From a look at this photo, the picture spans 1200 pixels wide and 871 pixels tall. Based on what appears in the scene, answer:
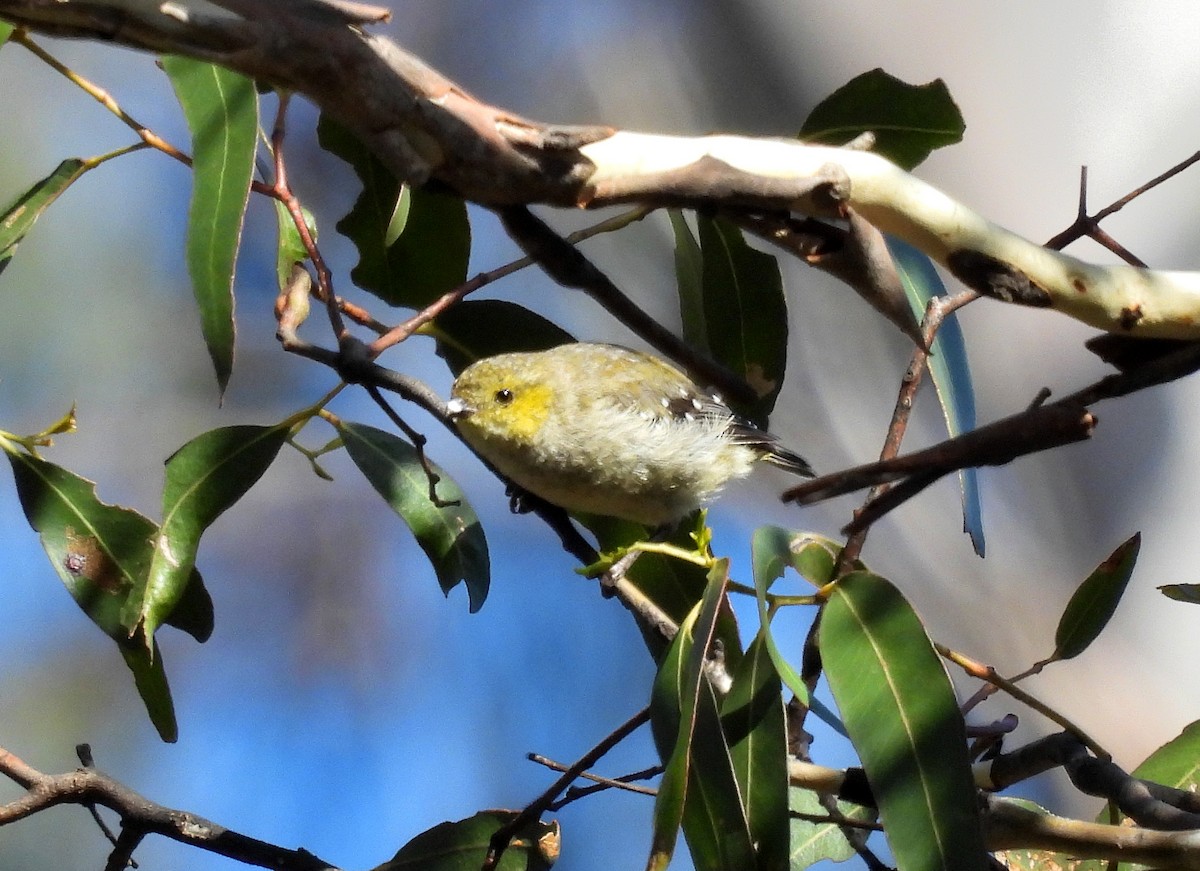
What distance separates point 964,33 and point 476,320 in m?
2.52

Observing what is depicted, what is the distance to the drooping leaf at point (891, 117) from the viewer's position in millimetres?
1288

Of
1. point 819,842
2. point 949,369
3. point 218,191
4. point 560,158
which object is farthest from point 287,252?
point 819,842

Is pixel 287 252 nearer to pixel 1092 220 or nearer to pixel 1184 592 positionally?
pixel 1092 220

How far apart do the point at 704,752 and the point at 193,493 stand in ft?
2.09

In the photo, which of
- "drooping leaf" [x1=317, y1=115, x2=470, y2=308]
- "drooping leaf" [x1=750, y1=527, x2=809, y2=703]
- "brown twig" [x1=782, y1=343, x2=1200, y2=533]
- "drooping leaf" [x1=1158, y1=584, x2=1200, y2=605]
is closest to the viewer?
"brown twig" [x1=782, y1=343, x2=1200, y2=533]

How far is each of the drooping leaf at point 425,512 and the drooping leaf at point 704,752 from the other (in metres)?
0.38

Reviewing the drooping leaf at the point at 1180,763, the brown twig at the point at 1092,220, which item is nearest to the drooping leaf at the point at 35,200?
the brown twig at the point at 1092,220

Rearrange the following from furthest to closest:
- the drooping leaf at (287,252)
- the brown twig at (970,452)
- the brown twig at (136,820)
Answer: the drooping leaf at (287,252) → the brown twig at (136,820) → the brown twig at (970,452)

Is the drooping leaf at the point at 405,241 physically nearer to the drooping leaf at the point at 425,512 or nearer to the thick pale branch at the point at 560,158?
the drooping leaf at the point at 425,512

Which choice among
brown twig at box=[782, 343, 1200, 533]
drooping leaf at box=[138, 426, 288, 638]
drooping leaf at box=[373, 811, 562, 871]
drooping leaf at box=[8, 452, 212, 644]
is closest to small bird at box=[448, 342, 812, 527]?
drooping leaf at box=[138, 426, 288, 638]

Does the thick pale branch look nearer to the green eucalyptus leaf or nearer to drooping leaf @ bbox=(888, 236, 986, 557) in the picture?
drooping leaf @ bbox=(888, 236, 986, 557)

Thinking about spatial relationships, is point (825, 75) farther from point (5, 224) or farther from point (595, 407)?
point (5, 224)

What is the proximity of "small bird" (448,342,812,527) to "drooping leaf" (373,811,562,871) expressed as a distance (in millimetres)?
547

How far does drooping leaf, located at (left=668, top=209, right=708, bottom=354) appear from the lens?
142 cm
